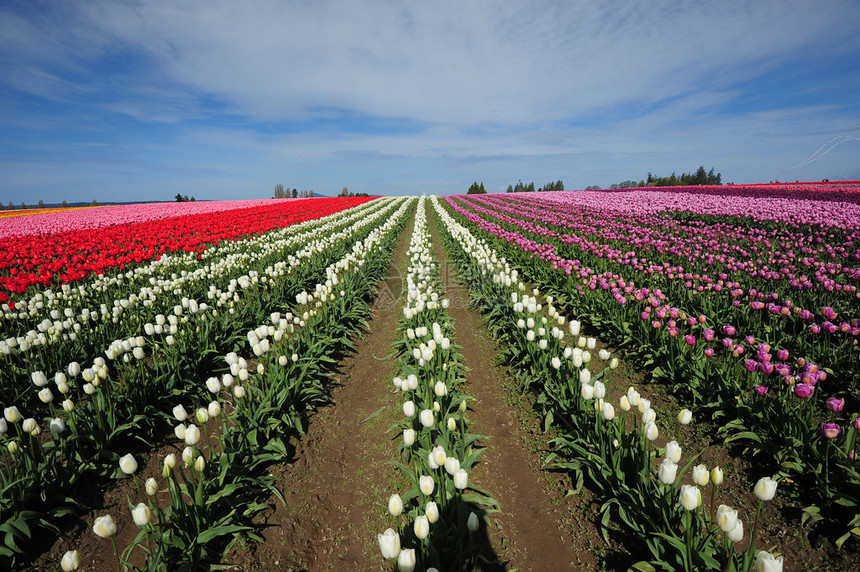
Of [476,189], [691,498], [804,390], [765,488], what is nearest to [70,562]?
[691,498]

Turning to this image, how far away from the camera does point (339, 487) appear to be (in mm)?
3979

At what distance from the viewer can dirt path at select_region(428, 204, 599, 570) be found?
3104 millimetres

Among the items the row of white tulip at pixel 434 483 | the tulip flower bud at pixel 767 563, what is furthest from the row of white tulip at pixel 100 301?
the tulip flower bud at pixel 767 563

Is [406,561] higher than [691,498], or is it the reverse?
[691,498]

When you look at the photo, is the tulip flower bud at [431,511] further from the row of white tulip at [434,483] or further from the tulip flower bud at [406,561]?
the tulip flower bud at [406,561]

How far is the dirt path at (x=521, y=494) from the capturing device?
310 centimetres

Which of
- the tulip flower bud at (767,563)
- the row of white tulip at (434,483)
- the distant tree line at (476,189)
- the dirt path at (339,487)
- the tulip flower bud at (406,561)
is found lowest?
the dirt path at (339,487)

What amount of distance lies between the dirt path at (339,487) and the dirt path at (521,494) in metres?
1.13

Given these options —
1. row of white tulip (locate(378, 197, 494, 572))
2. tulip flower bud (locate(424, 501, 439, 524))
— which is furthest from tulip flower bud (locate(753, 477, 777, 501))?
tulip flower bud (locate(424, 501, 439, 524))

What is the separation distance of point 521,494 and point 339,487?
77.2 inches

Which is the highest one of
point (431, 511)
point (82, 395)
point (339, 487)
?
point (431, 511)

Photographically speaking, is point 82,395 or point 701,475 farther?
point 82,395

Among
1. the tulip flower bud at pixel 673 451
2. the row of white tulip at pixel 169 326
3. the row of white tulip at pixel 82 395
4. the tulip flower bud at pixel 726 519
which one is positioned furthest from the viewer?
the row of white tulip at pixel 169 326

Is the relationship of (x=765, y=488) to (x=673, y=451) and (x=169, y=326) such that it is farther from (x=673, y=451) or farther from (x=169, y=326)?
(x=169, y=326)
